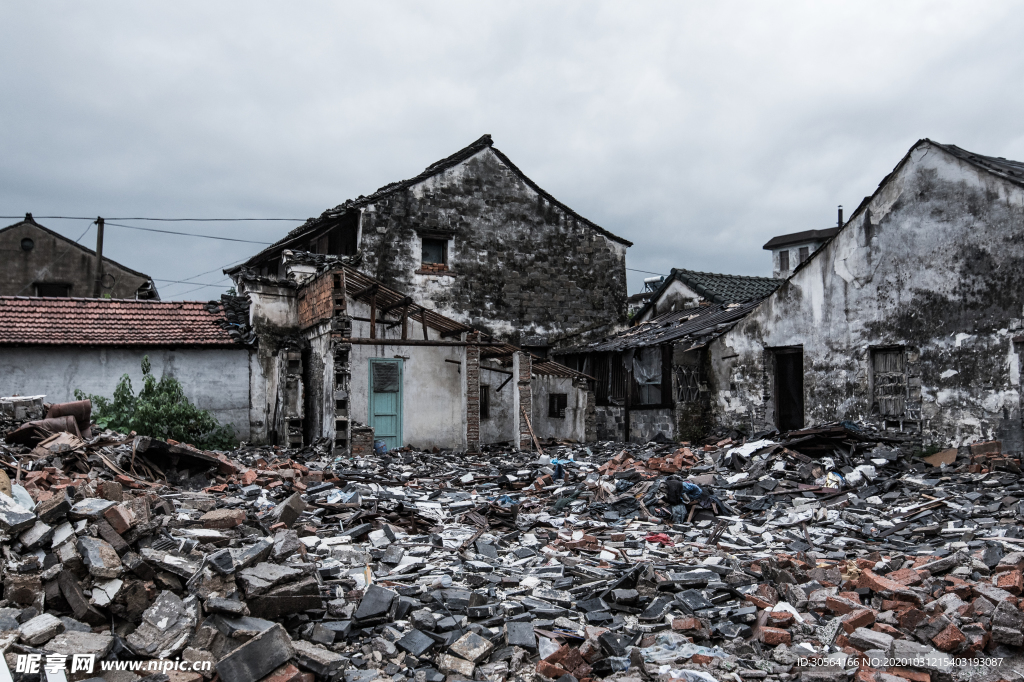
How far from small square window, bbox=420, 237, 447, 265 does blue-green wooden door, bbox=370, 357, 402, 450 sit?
5.41 metres

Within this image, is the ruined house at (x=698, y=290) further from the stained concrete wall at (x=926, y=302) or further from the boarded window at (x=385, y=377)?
the boarded window at (x=385, y=377)

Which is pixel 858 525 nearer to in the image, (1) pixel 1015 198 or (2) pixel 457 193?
(1) pixel 1015 198

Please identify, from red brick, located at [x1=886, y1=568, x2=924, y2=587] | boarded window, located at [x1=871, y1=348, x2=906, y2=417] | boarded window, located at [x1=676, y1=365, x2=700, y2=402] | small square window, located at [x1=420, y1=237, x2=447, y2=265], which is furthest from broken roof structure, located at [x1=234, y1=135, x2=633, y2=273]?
red brick, located at [x1=886, y1=568, x2=924, y2=587]

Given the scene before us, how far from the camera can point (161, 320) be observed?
18.4 meters

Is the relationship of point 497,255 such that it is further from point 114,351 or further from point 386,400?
point 114,351

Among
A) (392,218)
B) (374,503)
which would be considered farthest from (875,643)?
(392,218)

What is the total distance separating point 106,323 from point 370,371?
7.22 meters

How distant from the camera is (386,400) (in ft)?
54.0

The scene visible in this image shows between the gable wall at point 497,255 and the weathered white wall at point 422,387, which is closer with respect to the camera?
the weathered white wall at point 422,387

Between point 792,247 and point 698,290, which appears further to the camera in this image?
point 792,247

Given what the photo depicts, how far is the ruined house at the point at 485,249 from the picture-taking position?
20.4 m

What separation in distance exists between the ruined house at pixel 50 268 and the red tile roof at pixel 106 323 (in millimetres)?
11292

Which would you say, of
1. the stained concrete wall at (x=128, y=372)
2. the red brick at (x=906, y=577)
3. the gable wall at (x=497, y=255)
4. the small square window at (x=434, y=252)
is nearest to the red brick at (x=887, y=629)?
the red brick at (x=906, y=577)

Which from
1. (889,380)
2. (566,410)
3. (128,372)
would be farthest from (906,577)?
(128,372)
